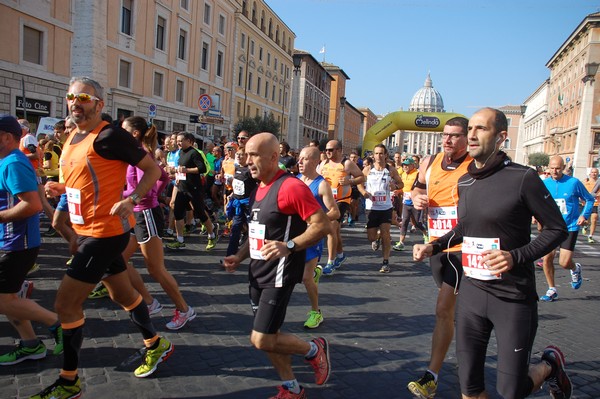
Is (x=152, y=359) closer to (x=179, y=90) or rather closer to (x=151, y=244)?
(x=151, y=244)

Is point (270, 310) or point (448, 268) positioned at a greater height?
point (448, 268)

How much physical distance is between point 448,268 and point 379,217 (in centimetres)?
449

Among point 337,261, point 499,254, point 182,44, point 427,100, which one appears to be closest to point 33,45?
point 182,44

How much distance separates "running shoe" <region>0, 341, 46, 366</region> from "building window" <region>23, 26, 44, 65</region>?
19729mm

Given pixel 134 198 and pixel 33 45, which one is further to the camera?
pixel 33 45

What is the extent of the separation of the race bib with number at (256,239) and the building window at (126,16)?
26.7 m

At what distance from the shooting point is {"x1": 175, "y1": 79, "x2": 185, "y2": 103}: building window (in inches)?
1282

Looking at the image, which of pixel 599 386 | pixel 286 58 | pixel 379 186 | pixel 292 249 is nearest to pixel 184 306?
pixel 292 249

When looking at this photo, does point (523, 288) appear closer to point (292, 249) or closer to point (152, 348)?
point (292, 249)

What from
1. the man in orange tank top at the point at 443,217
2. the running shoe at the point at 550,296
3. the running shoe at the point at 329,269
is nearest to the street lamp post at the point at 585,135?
the running shoe at the point at 550,296

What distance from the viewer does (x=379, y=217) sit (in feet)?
27.2

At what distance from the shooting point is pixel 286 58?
5703 centimetres

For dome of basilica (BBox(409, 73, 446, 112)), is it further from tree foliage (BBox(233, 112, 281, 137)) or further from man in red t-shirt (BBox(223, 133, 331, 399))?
man in red t-shirt (BBox(223, 133, 331, 399))

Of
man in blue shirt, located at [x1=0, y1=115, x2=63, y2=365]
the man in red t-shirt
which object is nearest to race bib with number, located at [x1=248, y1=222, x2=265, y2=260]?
the man in red t-shirt
